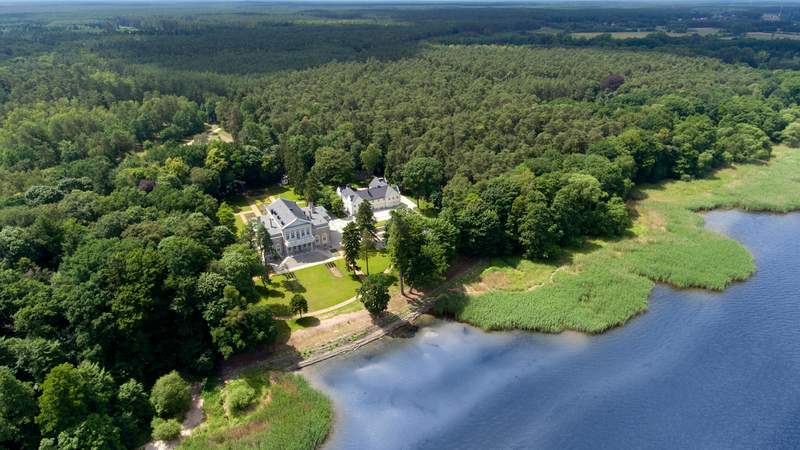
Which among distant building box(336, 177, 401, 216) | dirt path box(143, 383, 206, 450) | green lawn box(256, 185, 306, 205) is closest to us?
dirt path box(143, 383, 206, 450)

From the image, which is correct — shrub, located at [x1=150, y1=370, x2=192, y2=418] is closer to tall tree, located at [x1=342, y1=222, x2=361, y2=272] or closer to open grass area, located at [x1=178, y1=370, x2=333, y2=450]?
open grass area, located at [x1=178, y1=370, x2=333, y2=450]

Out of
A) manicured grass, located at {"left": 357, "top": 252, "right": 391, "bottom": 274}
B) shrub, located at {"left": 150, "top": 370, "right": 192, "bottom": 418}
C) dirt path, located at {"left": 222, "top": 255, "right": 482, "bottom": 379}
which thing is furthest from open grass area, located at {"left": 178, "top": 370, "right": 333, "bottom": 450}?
manicured grass, located at {"left": 357, "top": 252, "right": 391, "bottom": 274}

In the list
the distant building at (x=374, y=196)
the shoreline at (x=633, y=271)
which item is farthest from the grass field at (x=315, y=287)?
the distant building at (x=374, y=196)

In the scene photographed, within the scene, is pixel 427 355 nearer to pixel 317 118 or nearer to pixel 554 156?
pixel 554 156

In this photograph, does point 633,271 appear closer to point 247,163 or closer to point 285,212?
point 285,212

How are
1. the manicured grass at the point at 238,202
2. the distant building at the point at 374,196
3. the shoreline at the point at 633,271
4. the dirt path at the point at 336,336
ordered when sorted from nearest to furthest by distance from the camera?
the dirt path at the point at 336,336 < the shoreline at the point at 633,271 < the distant building at the point at 374,196 < the manicured grass at the point at 238,202

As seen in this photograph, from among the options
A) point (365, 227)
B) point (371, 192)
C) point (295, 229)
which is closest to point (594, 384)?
point (365, 227)

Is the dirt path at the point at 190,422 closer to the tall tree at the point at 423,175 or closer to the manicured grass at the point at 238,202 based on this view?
the manicured grass at the point at 238,202
